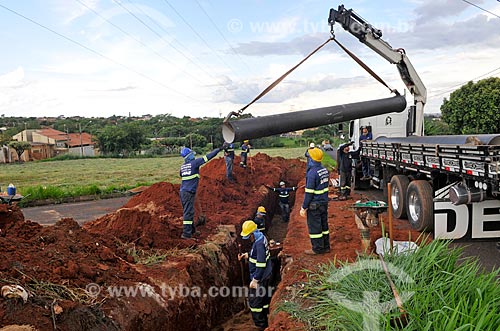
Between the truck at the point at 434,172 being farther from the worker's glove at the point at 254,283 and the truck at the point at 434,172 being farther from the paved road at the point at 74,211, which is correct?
the paved road at the point at 74,211

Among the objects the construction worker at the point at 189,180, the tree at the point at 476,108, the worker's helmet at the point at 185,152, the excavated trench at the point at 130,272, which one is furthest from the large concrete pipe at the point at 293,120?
the tree at the point at 476,108

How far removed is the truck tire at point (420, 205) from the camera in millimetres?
8219

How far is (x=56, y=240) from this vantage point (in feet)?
22.4

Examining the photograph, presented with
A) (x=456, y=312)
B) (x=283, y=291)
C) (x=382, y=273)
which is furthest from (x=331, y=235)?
(x=456, y=312)

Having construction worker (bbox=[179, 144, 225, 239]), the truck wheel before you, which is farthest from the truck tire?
construction worker (bbox=[179, 144, 225, 239])

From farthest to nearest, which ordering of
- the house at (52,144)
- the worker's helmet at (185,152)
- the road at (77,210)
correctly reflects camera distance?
the house at (52,144)
the road at (77,210)
the worker's helmet at (185,152)

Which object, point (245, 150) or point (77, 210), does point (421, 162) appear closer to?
point (245, 150)

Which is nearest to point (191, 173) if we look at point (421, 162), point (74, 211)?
point (421, 162)

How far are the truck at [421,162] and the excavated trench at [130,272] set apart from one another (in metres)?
2.70

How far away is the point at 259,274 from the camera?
275 inches

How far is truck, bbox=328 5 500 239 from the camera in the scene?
6621 millimetres

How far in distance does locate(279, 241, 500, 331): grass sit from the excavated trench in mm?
2125

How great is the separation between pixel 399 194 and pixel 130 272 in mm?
6120

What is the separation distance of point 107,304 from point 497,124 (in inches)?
1143
